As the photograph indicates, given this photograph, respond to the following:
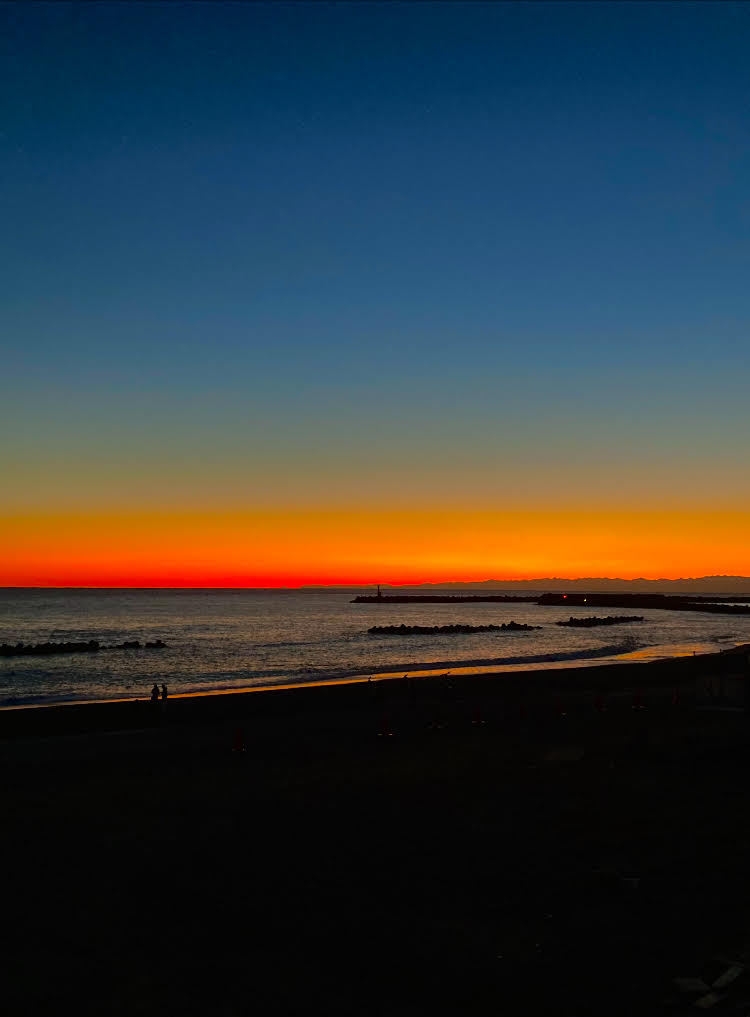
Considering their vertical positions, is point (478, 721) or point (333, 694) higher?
point (478, 721)

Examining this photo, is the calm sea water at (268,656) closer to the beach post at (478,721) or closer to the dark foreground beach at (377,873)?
the beach post at (478,721)

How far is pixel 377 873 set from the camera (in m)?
11.1

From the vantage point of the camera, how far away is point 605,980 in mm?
7809

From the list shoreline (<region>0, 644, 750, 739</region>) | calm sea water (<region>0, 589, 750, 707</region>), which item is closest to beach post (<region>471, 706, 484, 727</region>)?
shoreline (<region>0, 644, 750, 739</region>)

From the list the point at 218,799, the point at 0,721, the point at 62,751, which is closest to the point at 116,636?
the point at 0,721

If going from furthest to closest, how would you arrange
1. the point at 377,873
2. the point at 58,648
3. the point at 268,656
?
the point at 58,648, the point at 268,656, the point at 377,873

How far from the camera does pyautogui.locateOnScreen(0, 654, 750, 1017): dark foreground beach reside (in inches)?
305

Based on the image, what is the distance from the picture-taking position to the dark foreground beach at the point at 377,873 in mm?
7754

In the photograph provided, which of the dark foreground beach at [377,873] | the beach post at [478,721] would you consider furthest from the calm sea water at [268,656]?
the dark foreground beach at [377,873]

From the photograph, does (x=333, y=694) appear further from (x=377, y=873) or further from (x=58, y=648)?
(x=58, y=648)

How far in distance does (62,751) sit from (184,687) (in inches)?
900

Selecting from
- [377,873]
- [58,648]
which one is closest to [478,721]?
[377,873]

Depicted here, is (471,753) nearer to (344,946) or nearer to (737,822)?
(737,822)

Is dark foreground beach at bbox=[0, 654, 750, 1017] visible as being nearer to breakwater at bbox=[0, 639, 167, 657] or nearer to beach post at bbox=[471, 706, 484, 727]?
beach post at bbox=[471, 706, 484, 727]
